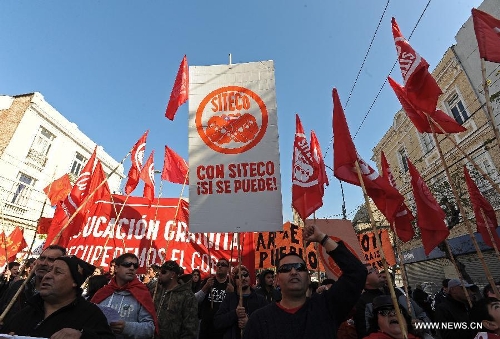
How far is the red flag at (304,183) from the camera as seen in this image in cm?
547

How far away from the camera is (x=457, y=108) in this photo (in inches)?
601

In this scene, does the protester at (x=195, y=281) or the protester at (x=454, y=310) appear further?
the protester at (x=195, y=281)

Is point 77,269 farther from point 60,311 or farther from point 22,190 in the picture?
point 22,190

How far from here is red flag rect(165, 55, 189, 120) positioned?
6.20 m

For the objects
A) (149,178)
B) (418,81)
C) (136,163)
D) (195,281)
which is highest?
(418,81)

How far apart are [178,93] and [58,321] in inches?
195

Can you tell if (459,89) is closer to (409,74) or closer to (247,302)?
(409,74)

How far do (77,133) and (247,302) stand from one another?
75.3 ft

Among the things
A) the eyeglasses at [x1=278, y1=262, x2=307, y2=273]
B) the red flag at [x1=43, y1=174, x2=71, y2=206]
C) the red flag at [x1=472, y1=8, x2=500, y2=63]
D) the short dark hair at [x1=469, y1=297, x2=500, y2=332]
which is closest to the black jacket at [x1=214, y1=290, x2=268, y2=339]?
the eyeglasses at [x1=278, y1=262, x2=307, y2=273]

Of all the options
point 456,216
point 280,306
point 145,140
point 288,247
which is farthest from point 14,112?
point 456,216

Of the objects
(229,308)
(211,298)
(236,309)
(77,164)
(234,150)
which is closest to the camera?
(236,309)

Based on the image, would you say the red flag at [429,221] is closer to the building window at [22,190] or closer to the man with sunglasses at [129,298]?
the man with sunglasses at [129,298]

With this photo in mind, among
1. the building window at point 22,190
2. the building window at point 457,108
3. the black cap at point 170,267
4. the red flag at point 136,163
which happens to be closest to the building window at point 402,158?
the building window at point 457,108

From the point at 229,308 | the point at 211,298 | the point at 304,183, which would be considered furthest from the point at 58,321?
the point at 304,183
